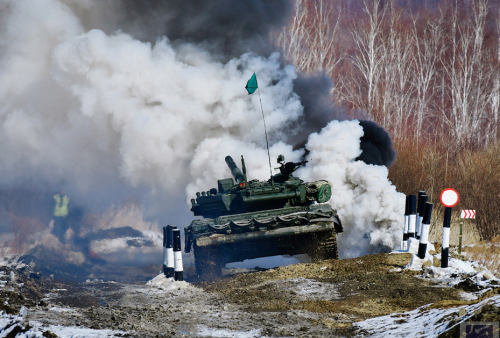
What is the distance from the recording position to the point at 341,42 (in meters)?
36.3

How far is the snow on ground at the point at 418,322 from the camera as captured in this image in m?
6.03

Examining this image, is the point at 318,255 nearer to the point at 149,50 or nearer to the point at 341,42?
the point at 149,50

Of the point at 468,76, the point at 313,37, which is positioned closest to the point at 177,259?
the point at 313,37

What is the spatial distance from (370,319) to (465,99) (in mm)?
30188

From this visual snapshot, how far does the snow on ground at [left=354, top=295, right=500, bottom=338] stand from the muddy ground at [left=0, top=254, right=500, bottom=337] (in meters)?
0.25

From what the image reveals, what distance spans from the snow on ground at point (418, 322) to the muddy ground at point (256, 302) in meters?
0.25

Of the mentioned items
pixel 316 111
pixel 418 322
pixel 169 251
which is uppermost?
pixel 316 111

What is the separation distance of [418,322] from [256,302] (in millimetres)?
3496

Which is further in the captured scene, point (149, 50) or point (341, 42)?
Answer: point (341, 42)

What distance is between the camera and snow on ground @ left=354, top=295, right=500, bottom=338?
603 centimetres

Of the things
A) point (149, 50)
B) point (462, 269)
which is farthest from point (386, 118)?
point (462, 269)

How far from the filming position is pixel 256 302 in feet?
30.9

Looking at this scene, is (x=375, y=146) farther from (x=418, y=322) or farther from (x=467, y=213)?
(x=418, y=322)

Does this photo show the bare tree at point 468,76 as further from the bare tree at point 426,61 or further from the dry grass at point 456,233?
the dry grass at point 456,233
